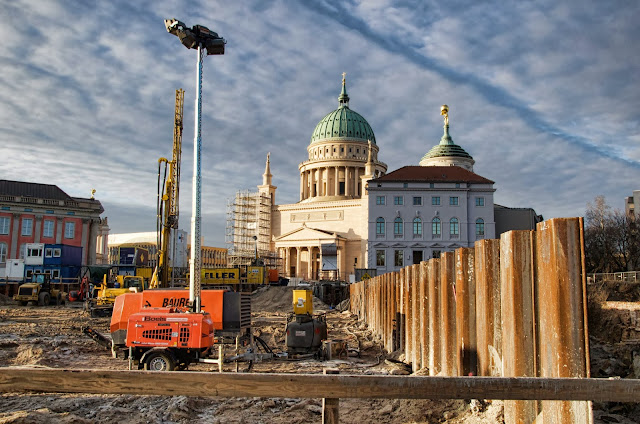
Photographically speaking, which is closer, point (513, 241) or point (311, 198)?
point (513, 241)

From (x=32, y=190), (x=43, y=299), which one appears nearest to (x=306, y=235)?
(x=32, y=190)

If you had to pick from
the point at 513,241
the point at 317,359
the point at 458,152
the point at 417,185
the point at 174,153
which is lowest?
the point at 317,359

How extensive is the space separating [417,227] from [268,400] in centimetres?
6543

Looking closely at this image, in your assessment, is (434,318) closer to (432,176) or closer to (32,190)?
(432,176)

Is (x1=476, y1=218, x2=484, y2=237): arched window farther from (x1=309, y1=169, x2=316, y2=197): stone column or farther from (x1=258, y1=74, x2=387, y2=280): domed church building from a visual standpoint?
(x1=309, y1=169, x2=316, y2=197): stone column

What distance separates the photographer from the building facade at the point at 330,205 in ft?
290

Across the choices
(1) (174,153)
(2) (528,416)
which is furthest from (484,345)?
(1) (174,153)

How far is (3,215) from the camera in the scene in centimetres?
7488

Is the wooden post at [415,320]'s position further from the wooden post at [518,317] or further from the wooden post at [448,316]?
the wooden post at [518,317]

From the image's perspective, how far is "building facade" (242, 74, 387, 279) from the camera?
8838 centimetres

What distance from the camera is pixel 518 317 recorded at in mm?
7793

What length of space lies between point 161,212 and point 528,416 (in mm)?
27126

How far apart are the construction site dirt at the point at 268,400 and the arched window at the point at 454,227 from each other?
154ft

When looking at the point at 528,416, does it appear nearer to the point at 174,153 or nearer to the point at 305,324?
the point at 305,324
